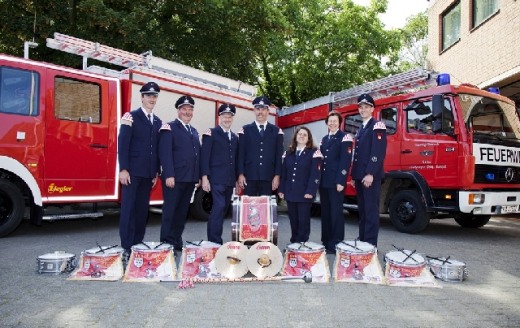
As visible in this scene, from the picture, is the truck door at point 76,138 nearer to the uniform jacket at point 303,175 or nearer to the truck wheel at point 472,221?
the uniform jacket at point 303,175

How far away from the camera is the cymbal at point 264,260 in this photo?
4.34m

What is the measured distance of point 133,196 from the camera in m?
5.13

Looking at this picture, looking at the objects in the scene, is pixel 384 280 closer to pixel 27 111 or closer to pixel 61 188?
pixel 61 188

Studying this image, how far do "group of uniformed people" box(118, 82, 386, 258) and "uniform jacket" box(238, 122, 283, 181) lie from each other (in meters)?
→ 0.01

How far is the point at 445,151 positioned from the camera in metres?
6.72

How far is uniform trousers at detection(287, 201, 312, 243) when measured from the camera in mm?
5559

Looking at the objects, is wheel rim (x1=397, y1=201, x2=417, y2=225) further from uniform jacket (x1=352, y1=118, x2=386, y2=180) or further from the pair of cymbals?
the pair of cymbals

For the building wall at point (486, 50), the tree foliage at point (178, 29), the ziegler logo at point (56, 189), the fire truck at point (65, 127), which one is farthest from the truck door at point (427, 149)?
the tree foliage at point (178, 29)

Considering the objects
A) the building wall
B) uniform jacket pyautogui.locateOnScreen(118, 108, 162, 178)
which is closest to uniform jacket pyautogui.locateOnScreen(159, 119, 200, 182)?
uniform jacket pyautogui.locateOnScreen(118, 108, 162, 178)

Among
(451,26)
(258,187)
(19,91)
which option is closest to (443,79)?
(258,187)

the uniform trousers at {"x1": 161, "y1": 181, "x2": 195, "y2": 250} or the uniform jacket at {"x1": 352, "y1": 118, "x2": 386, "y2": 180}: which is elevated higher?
the uniform jacket at {"x1": 352, "y1": 118, "x2": 386, "y2": 180}

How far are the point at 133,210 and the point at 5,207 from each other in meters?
2.17

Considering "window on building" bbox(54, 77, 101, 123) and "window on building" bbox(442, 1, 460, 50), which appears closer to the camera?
"window on building" bbox(54, 77, 101, 123)

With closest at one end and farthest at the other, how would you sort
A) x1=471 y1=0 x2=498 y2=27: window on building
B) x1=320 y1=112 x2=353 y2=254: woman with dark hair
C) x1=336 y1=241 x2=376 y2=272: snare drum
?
x1=336 y1=241 x2=376 y2=272: snare drum
x1=320 y1=112 x2=353 y2=254: woman with dark hair
x1=471 y1=0 x2=498 y2=27: window on building
